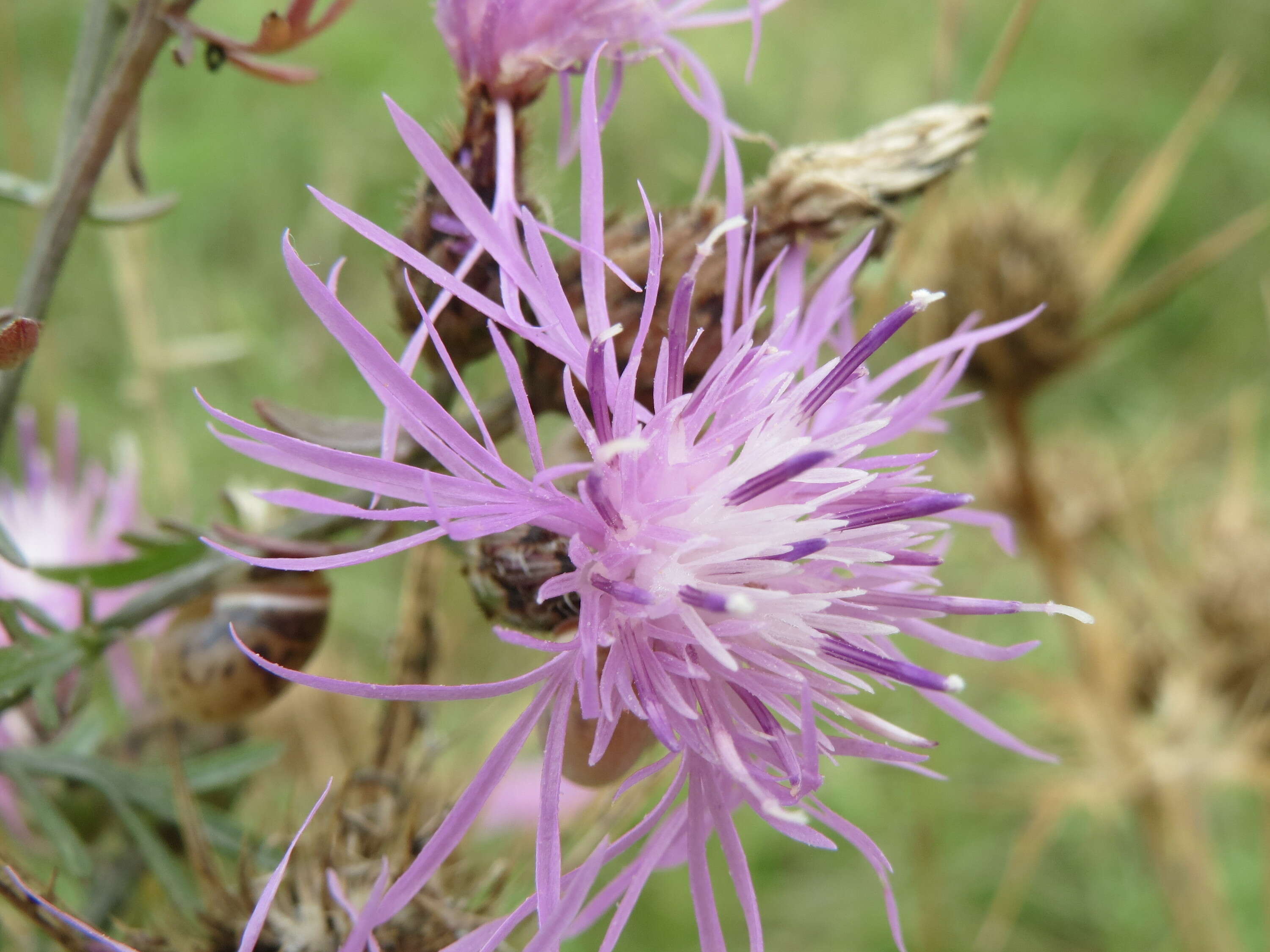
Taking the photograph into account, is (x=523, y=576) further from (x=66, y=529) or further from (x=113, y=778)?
(x=66, y=529)

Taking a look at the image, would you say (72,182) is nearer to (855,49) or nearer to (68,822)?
(68,822)

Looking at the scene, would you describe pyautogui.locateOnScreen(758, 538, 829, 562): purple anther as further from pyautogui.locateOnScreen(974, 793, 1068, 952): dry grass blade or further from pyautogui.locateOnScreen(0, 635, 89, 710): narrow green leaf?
pyautogui.locateOnScreen(974, 793, 1068, 952): dry grass blade

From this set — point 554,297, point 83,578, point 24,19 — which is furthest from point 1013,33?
point 24,19

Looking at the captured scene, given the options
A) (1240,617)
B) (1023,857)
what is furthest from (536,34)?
(1240,617)

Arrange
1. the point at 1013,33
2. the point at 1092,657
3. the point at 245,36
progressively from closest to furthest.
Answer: the point at 1013,33 → the point at 1092,657 → the point at 245,36

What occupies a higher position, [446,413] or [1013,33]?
[1013,33]

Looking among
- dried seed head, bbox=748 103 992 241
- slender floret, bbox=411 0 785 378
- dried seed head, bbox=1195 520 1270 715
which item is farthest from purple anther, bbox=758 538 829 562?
dried seed head, bbox=1195 520 1270 715
